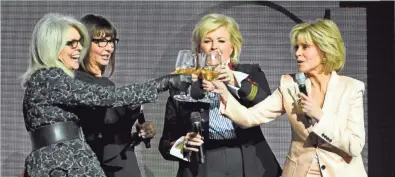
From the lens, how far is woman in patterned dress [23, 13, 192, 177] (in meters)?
3.66

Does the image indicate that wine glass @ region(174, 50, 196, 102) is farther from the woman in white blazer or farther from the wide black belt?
the wide black belt

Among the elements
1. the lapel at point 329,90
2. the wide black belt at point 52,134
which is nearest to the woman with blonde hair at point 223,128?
the lapel at point 329,90

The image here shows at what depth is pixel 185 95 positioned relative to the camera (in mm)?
3895

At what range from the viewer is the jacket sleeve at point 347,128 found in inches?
148

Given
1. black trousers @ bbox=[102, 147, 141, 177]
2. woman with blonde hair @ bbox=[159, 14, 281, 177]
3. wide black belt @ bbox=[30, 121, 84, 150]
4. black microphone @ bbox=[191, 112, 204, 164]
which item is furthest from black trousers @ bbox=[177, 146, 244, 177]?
wide black belt @ bbox=[30, 121, 84, 150]

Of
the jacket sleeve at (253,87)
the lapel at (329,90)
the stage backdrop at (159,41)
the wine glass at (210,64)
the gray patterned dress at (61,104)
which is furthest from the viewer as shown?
the stage backdrop at (159,41)

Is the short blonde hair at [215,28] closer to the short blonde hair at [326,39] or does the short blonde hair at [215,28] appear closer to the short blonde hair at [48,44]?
the short blonde hair at [326,39]

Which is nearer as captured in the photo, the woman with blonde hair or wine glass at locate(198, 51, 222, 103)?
wine glass at locate(198, 51, 222, 103)

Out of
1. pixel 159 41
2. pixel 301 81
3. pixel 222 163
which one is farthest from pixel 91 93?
pixel 159 41

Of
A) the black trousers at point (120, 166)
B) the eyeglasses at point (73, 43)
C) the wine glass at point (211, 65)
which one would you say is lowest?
the black trousers at point (120, 166)

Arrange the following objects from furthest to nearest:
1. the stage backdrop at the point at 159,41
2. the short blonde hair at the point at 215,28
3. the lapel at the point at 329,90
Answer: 1. the stage backdrop at the point at 159,41
2. the short blonde hair at the point at 215,28
3. the lapel at the point at 329,90

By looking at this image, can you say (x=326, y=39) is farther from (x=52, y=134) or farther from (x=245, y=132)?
(x=52, y=134)

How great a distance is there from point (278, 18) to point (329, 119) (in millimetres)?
1837

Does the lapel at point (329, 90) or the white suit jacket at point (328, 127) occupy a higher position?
the lapel at point (329, 90)
